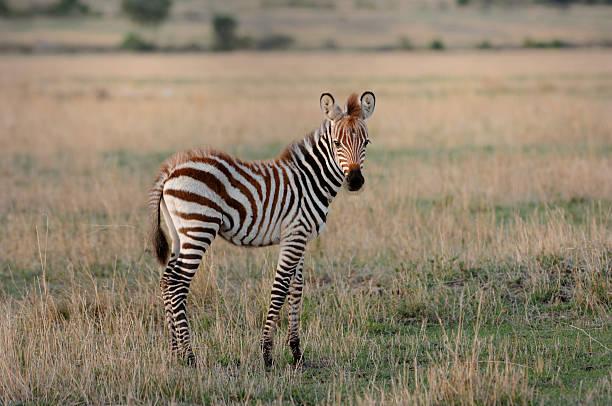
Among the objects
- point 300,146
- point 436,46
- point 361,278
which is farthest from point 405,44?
point 300,146

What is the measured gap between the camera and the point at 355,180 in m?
7.03

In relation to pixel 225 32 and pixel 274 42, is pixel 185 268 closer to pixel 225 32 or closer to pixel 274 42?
pixel 225 32

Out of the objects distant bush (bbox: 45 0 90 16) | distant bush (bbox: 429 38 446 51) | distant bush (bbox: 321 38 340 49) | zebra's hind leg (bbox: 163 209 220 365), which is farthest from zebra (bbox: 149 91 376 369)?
distant bush (bbox: 45 0 90 16)

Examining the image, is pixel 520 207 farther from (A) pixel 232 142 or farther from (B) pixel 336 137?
(A) pixel 232 142

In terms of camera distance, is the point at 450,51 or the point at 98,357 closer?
the point at 98,357

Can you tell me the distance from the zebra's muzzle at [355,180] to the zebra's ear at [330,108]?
565mm

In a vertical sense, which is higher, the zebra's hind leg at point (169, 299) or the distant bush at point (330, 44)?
the distant bush at point (330, 44)

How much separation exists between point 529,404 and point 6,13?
107947 millimetres

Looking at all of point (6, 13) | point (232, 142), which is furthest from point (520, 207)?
point (6, 13)

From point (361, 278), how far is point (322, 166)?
297cm

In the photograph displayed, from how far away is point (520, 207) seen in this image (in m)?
14.1

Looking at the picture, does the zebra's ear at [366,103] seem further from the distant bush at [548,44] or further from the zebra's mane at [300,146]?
the distant bush at [548,44]

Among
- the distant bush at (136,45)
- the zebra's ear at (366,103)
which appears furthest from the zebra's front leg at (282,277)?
the distant bush at (136,45)

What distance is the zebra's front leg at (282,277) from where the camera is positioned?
7.35 m
